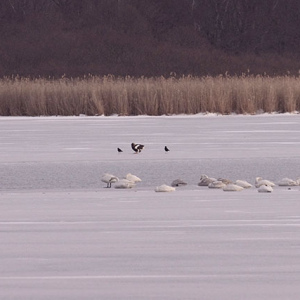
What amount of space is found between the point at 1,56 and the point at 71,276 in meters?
50.5

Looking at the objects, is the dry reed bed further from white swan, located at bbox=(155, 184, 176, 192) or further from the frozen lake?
white swan, located at bbox=(155, 184, 176, 192)

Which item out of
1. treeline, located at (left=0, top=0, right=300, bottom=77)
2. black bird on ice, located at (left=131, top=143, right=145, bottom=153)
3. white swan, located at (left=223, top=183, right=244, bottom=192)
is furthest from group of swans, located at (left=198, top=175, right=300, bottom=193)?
treeline, located at (left=0, top=0, right=300, bottom=77)

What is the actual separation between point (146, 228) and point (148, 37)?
53.2 meters

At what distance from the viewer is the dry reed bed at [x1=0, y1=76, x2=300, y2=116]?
2250 centimetres

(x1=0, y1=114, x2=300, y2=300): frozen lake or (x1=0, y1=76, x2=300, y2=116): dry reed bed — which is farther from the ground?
(x1=0, y1=76, x2=300, y2=116): dry reed bed

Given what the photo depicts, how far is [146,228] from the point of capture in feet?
18.0

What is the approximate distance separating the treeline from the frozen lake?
40369 millimetres

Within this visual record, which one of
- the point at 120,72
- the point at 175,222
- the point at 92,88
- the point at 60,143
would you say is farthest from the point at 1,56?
A: the point at 175,222

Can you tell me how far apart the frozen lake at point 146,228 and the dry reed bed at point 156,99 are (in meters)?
10.2

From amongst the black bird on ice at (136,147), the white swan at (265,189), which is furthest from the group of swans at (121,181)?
the black bird on ice at (136,147)

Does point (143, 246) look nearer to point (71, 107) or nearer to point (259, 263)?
point (259, 263)

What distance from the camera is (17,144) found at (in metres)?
13.6

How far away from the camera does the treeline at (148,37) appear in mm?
52656

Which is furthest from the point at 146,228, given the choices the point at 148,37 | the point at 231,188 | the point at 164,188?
the point at 148,37
